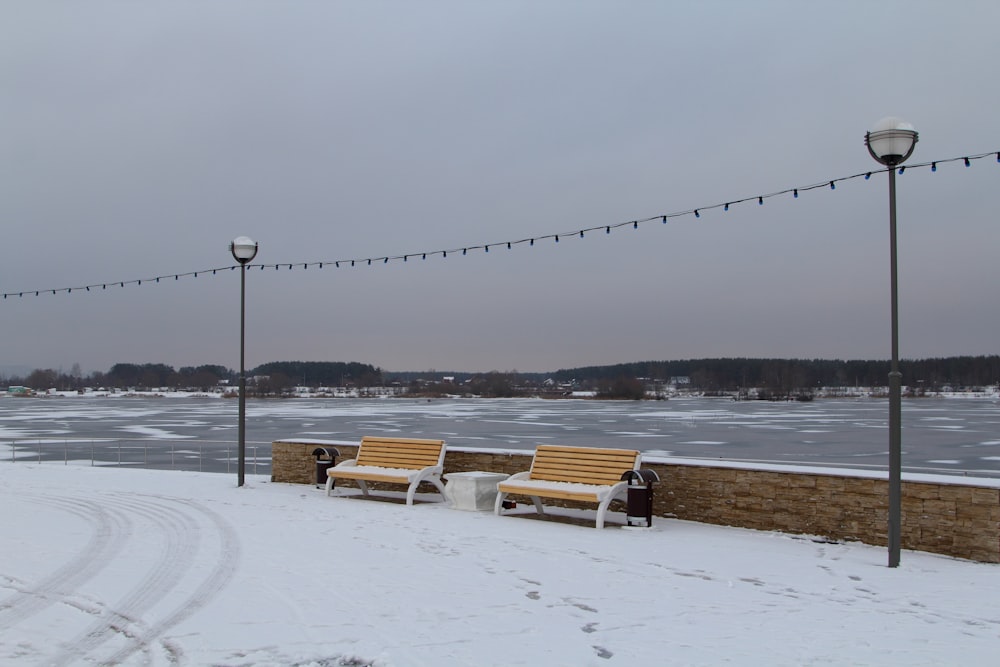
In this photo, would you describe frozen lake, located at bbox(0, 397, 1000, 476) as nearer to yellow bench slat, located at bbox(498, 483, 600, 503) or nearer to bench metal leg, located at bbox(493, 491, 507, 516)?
bench metal leg, located at bbox(493, 491, 507, 516)

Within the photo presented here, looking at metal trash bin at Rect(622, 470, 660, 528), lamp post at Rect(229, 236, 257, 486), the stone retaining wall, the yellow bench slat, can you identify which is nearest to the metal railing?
lamp post at Rect(229, 236, 257, 486)

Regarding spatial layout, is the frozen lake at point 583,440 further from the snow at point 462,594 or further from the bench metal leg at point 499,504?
the snow at point 462,594

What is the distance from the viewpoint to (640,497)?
322 inches

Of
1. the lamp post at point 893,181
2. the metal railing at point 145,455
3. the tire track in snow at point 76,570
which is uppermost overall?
the lamp post at point 893,181

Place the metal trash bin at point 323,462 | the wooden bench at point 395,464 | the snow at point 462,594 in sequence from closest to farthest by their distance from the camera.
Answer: the snow at point 462,594
the wooden bench at point 395,464
the metal trash bin at point 323,462

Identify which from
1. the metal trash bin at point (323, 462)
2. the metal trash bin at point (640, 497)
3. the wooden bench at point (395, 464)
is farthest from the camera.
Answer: the metal trash bin at point (323, 462)

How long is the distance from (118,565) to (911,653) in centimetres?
513

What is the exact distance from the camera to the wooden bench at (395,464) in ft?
32.2

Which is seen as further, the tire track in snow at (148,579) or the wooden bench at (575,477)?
the wooden bench at (575,477)

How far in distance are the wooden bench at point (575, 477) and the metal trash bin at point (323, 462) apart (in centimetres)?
298

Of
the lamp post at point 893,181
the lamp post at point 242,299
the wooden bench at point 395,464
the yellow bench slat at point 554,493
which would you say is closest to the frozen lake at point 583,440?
the lamp post at point 242,299

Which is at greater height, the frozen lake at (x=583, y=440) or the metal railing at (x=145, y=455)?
the metal railing at (x=145, y=455)

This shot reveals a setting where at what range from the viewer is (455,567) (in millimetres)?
6297

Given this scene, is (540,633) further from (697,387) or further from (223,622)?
(697,387)
